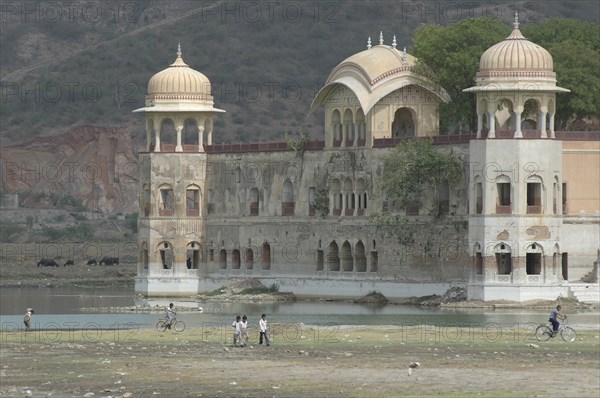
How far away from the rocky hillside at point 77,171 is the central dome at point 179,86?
46.9 metres

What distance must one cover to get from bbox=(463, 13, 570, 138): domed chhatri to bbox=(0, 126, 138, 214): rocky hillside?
2432 inches

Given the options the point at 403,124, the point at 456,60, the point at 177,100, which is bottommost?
the point at 403,124

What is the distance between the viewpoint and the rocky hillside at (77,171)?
14000 cm

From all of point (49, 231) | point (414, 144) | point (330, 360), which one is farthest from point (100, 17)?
point (330, 360)

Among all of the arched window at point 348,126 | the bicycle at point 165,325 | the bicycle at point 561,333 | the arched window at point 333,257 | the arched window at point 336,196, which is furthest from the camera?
the arched window at point 348,126

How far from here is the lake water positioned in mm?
70688

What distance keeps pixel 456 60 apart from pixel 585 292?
1295 cm

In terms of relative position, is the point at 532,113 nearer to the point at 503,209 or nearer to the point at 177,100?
the point at 503,209

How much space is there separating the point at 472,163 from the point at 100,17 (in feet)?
333

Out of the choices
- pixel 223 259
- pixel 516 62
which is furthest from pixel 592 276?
pixel 223 259

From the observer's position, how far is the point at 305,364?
54.2 m

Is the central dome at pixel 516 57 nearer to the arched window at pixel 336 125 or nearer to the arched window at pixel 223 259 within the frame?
the arched window at pixel 336 125

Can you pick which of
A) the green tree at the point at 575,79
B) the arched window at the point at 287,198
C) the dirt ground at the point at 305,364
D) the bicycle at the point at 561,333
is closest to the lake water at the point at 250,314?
the bicycle at the point at 561,333

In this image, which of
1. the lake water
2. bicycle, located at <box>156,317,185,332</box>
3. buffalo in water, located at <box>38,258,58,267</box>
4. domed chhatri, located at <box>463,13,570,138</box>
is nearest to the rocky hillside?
buffalo in water, located at <box>38,258,58,267</box>
